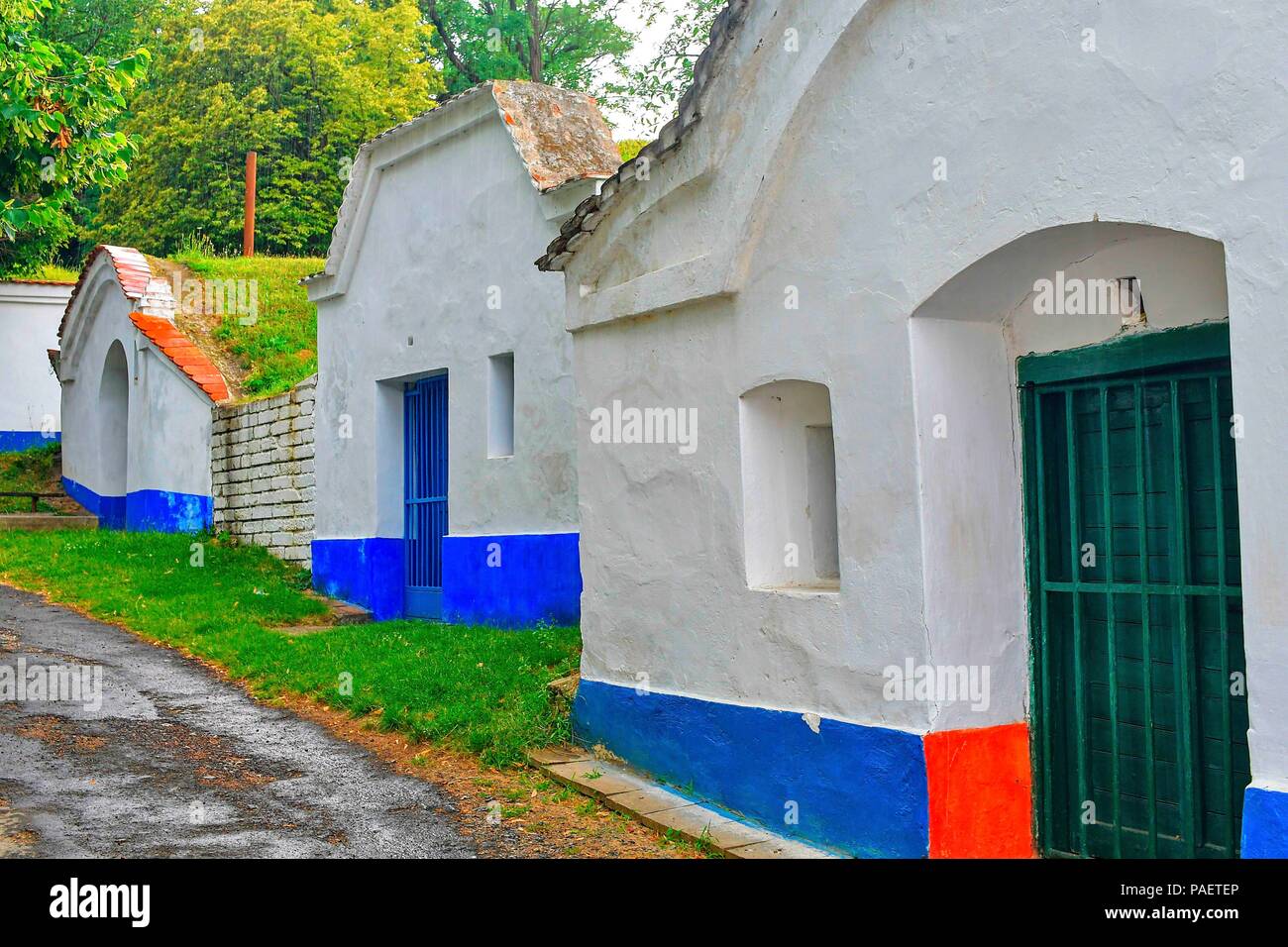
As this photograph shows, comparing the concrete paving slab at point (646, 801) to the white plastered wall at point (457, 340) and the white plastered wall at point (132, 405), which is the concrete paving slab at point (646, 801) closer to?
the white plastered wall at point (457, 340)

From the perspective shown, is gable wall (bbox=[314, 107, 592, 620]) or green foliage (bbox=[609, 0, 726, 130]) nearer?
gable wall (bbox=[314, 107, 592, 620])

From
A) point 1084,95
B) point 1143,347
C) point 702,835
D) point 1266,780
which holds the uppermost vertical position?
point 1084,95

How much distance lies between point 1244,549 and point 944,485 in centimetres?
141

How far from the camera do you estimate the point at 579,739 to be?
7.36 meters

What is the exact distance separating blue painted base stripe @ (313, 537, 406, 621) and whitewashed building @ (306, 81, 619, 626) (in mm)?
17

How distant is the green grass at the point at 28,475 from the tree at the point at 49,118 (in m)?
7.94

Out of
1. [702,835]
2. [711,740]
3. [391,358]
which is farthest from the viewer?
[391,358]

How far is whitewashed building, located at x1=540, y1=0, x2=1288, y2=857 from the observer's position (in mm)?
4098

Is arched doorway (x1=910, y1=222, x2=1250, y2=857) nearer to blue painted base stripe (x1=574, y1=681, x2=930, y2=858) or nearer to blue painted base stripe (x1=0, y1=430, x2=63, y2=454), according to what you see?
blue painted base stripe (x1=574, y1=681, x2=930, y2=858)

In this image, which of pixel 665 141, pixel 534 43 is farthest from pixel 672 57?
pixel 665 141

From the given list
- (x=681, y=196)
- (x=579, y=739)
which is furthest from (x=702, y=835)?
(x=681, y=196)

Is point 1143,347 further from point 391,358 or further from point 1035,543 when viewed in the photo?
point 391,358

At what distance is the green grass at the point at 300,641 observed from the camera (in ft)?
25.2

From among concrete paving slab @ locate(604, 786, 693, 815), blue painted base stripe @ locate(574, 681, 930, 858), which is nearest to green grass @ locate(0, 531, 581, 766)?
blue painted base stripe @ locate(574, 681, 930, 858)
